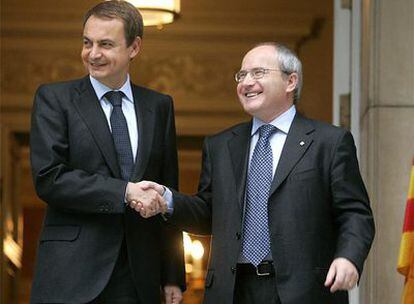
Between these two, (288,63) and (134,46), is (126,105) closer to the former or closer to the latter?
(134,46)

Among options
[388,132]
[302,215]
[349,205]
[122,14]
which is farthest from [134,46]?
[388,132]

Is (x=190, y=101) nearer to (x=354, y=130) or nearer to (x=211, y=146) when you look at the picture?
(x=354, y=130)

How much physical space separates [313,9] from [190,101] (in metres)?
1.29

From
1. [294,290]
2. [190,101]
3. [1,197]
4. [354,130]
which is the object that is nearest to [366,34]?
[354,130]

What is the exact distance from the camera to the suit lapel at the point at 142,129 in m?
5.71

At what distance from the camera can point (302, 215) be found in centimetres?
564

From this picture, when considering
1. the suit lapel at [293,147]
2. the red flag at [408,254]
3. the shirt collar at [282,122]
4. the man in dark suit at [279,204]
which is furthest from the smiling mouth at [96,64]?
the red flag at [408,254]

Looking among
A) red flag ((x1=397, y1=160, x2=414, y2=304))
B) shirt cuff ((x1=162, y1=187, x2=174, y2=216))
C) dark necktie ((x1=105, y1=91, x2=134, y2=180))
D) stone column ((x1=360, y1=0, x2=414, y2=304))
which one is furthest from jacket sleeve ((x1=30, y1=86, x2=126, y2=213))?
stone column ((x1=360, y1=0, x2=414, y2=304))

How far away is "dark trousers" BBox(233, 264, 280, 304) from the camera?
5.59 metres

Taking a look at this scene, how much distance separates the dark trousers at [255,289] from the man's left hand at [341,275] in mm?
254

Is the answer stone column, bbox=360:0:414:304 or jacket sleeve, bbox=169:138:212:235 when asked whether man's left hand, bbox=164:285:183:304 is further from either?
stone column, bbox=360:0:414:304

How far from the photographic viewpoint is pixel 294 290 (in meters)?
5.56

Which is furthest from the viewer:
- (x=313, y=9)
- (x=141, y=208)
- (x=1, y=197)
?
(x=313, y=9)

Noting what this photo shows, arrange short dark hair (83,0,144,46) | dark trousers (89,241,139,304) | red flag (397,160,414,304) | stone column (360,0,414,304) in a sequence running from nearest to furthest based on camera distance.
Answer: dark trousers (89,241,139,304)
short dark hair (83,0,144,46)
red flag (397,160,414,304)
stone column (360,0,414,304)
